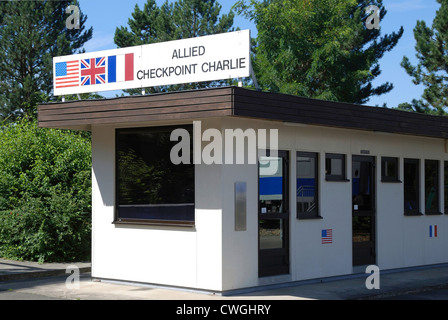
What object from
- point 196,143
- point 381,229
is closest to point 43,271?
point 196,143

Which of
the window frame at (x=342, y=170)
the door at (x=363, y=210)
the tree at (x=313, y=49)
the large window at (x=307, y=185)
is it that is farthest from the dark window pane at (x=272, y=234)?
the tree at (x=313, y=49)

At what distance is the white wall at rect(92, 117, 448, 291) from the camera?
10.9m

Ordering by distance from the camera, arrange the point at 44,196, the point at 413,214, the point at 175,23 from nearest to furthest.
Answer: the point at 413,214 < the point at 44,196 < the point at 175,23

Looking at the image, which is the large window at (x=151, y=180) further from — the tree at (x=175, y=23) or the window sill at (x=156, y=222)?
the tree at (x=175, y=23)

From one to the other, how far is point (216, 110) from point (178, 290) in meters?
3.20

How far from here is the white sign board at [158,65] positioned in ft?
35.7

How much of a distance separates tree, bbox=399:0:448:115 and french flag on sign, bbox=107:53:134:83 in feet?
91.9

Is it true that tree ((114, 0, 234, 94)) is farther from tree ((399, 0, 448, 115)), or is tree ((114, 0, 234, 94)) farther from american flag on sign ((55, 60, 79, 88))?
american flag on sign ((55, 60, 79, 88))

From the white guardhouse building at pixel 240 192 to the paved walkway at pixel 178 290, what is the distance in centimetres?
24

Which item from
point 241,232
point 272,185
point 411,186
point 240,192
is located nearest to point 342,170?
point 272,185

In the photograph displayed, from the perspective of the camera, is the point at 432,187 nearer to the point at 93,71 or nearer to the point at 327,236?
the point at 327,236

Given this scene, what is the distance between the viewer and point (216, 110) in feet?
33.5

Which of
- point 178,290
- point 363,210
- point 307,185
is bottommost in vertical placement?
point 178,290
